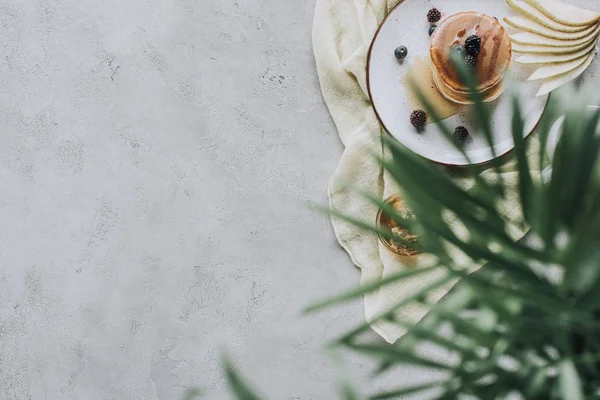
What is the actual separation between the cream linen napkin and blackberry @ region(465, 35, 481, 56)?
18cm

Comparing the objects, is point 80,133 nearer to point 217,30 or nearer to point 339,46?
point 217,30

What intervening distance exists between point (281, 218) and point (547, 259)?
99cm

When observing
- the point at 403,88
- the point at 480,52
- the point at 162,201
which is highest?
the point at 480,52

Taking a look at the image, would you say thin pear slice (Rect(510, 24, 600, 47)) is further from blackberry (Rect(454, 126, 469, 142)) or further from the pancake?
blackberry (Rect(454, 126, 469, 142))

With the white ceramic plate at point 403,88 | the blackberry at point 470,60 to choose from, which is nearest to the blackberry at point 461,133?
the white ceramic plate at point 403,88

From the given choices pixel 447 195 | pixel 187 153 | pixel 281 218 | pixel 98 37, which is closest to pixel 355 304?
pixel 281 218

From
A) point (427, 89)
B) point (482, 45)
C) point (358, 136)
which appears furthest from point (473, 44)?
point (358, 136)

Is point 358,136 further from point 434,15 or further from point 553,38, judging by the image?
point 553,38

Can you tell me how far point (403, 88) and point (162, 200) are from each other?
1.84ft

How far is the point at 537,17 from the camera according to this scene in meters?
1.34

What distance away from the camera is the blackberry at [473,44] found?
1335 mm

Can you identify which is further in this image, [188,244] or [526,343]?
[188,244]

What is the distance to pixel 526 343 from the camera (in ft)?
1.99

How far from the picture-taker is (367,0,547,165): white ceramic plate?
139cm
